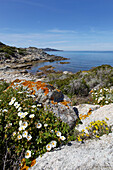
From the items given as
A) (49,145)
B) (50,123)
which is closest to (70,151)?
(49,145)

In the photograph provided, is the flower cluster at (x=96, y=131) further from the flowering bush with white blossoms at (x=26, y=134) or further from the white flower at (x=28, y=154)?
the white flower at (x=28, y=154)

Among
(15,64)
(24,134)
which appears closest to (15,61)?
(15,64)

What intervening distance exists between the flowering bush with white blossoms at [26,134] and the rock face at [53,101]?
323 millimetres

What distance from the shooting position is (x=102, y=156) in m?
1.98

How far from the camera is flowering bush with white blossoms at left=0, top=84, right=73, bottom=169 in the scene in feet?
7.33

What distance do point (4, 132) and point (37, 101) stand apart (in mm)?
1314

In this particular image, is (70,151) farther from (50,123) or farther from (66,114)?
(66,114)

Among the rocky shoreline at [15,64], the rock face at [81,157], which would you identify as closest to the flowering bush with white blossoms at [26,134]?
the rock face at [81,157]

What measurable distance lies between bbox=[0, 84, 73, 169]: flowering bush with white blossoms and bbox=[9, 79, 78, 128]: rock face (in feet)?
1.06

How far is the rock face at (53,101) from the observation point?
10.8 ft

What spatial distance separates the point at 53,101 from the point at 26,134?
1.56 m

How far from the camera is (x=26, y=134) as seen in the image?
238cm

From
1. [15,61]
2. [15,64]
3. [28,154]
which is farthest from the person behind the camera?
[15,61]

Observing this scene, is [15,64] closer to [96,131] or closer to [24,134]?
[24,134]
